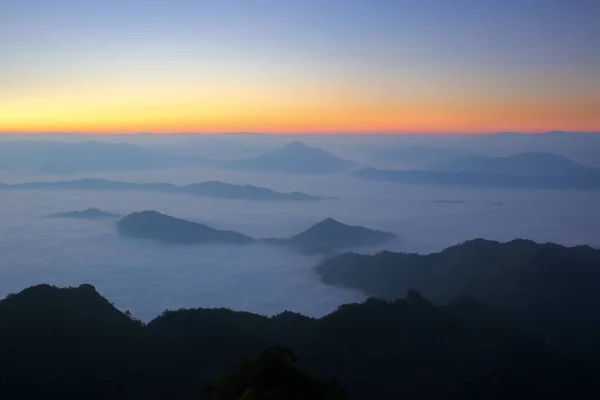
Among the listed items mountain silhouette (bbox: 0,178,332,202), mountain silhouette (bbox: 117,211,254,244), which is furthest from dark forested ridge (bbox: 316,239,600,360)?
mountain silhouette (bbox: 0,178,332,202)

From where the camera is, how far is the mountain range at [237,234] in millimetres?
97250

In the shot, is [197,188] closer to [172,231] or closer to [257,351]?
[172,231]

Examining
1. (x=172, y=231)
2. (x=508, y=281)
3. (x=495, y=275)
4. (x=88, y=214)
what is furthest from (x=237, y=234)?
(x=508, y=281)

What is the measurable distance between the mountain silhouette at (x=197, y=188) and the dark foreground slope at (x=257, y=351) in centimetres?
13118

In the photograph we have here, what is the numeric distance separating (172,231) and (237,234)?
1403 cm

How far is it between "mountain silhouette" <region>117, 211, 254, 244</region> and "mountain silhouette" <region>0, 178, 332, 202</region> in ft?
200

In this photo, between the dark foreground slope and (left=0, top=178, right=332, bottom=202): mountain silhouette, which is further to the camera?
(left=0, top=178, right=332, bottom=202): mountain silhouette

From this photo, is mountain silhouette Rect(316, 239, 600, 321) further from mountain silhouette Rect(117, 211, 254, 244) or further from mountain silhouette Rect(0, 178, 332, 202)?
mountain silhouette Rect(0, 178, 332, 202)

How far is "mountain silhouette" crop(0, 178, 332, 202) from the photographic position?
561 ft

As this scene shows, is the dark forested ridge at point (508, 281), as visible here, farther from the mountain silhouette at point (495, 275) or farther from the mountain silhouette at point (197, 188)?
the mountain silhouette at point (197, 188)

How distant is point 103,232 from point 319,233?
47935 millimetres

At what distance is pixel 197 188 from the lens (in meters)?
183

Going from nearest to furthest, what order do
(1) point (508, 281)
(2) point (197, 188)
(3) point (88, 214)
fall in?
1. (1) point (508, 281)
2. (3) point (88, 214)
3. (2) point (197, 188)

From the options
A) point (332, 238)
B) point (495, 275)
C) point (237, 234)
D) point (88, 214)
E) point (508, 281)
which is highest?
point (508, 281)
